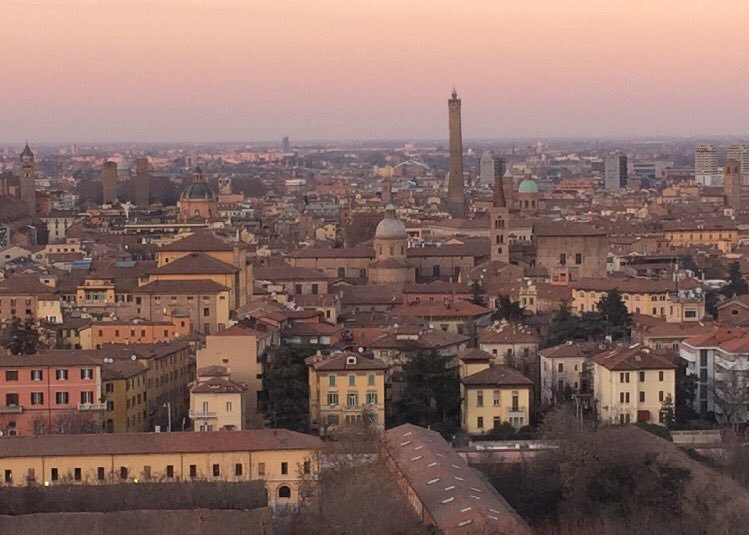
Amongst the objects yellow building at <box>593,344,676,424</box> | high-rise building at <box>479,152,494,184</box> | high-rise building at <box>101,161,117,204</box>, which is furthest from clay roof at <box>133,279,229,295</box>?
high-rise building at <box>479,152,494,184</box>

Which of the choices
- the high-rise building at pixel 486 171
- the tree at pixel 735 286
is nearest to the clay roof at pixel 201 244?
the tree at pixel 735 286

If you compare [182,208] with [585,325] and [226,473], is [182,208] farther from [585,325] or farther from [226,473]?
[226,473]

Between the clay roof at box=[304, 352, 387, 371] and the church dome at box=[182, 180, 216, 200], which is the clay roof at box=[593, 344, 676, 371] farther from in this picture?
the church dome at box=[182, 180, 216, 200]

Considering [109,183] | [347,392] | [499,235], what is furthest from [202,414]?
[109,183]

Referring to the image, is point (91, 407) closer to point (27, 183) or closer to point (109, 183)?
point (27, 183)

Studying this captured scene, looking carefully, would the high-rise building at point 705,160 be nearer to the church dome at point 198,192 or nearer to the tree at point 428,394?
the church dome at point 198,192

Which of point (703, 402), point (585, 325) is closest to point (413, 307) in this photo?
point (585, 325)
